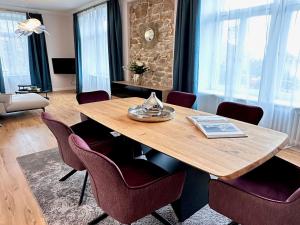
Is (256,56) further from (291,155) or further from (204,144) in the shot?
(204,144)

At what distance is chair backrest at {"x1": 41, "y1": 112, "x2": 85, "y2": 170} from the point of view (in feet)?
5.03

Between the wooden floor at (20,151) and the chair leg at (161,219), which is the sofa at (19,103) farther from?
the chair leg at (161,219)

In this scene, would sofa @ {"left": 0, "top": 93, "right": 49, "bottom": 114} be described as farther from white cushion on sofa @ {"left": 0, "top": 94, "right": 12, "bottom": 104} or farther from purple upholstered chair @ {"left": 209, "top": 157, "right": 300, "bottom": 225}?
purple upholstered chair @ {"left": 209, "top": 157, "right": 300, "bottom": 225}

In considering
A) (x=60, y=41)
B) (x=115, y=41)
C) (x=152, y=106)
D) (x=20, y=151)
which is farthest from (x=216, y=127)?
(x=60, y=41)

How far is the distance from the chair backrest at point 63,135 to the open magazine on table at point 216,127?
91 centimetres

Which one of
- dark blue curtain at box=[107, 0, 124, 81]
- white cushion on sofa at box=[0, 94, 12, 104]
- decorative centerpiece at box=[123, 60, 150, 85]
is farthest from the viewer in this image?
dark blue curtain at box=[107, 0, 124, 81]

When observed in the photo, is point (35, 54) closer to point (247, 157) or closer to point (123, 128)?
point (123, 128)

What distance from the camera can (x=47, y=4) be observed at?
5.89 metres

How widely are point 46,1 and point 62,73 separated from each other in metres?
2.32

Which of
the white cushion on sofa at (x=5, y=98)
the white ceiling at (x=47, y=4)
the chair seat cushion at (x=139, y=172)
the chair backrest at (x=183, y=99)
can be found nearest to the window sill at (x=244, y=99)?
the chair backrest at (x=183, y=99)

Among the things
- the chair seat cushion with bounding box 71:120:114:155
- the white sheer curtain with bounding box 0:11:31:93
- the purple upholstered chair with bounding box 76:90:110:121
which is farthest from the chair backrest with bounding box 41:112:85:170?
the white sheer curtain with bounding box 0:11:31:93

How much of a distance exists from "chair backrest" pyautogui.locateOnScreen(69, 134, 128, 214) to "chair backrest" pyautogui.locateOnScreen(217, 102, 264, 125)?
1.33 meters

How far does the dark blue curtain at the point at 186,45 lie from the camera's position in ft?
11.2

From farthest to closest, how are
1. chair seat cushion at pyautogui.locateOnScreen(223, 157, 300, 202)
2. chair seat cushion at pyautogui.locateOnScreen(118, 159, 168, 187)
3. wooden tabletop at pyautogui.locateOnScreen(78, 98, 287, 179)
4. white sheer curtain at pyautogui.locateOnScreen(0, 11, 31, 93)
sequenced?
white sheer curtain at pyautogui.locateOnScreen(0, 11, 31, 93) < chair seat cushion at pyautogui.locateOnScreen(118, 159, 168, 187) < chair seat cushion at pyautogui.locateOnScreen(223, 157, 300, 202) < wooden tabletop at pyautogui.locateOnScreen(78, 98, 287, 179)
